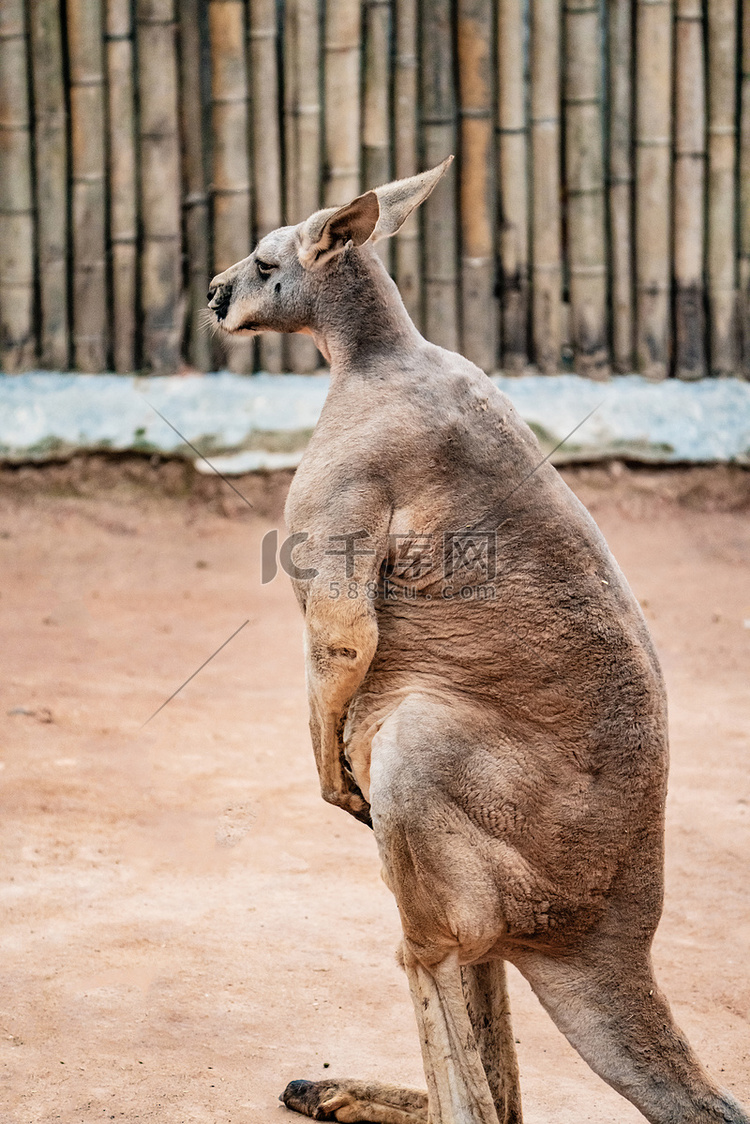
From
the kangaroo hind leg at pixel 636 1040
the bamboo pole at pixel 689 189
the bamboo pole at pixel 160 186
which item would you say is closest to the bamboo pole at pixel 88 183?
the bamboo pole at pixel 160 186

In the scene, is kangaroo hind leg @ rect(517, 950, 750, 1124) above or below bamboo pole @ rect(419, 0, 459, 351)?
below

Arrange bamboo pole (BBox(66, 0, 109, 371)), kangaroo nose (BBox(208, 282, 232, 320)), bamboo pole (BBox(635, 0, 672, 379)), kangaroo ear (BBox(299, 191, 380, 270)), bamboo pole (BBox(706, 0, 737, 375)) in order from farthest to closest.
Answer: bamboo pole (BBox(706, 0, 737, 375)), bamboo pole (BBox(635, 0, 672, 379)), bamboo pole (BBox(66, 0, 109, 371)), kangaroo nose (BBox(208, 282, 232, 320)), kangaroo ear (BBox(299, 191, 380, 270))

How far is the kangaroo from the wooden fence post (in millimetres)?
5481

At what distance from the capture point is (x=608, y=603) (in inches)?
106

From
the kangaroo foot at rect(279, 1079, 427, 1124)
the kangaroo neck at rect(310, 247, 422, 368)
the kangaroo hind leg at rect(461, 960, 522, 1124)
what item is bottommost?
the kangaroo foot at rect(279, 1079, 427, 1124)

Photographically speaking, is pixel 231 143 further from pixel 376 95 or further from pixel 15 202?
pixel 15 202

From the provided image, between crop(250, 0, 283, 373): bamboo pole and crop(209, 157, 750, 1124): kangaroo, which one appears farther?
crop(250, 0, 283, 373): bamboo pole

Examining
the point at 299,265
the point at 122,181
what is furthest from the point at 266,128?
the point at 299,265

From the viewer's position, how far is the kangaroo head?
2973 mm

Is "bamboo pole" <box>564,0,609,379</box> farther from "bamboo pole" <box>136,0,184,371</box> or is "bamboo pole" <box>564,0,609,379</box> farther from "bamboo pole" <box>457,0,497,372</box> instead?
"bamboo pole" <box>136,0,184,371</box>

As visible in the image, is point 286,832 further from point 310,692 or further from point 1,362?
point 1,362

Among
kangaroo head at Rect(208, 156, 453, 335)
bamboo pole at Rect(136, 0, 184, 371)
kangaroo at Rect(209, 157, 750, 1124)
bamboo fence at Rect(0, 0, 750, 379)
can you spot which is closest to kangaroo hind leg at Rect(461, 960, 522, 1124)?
kangaroo at Rect(209, 157, 750, 1124)

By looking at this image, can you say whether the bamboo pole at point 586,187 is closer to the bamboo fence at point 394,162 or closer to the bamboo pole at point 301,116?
the bamboo fence at point 394,162

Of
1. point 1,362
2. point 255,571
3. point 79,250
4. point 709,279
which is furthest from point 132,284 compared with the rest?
point 709,279
